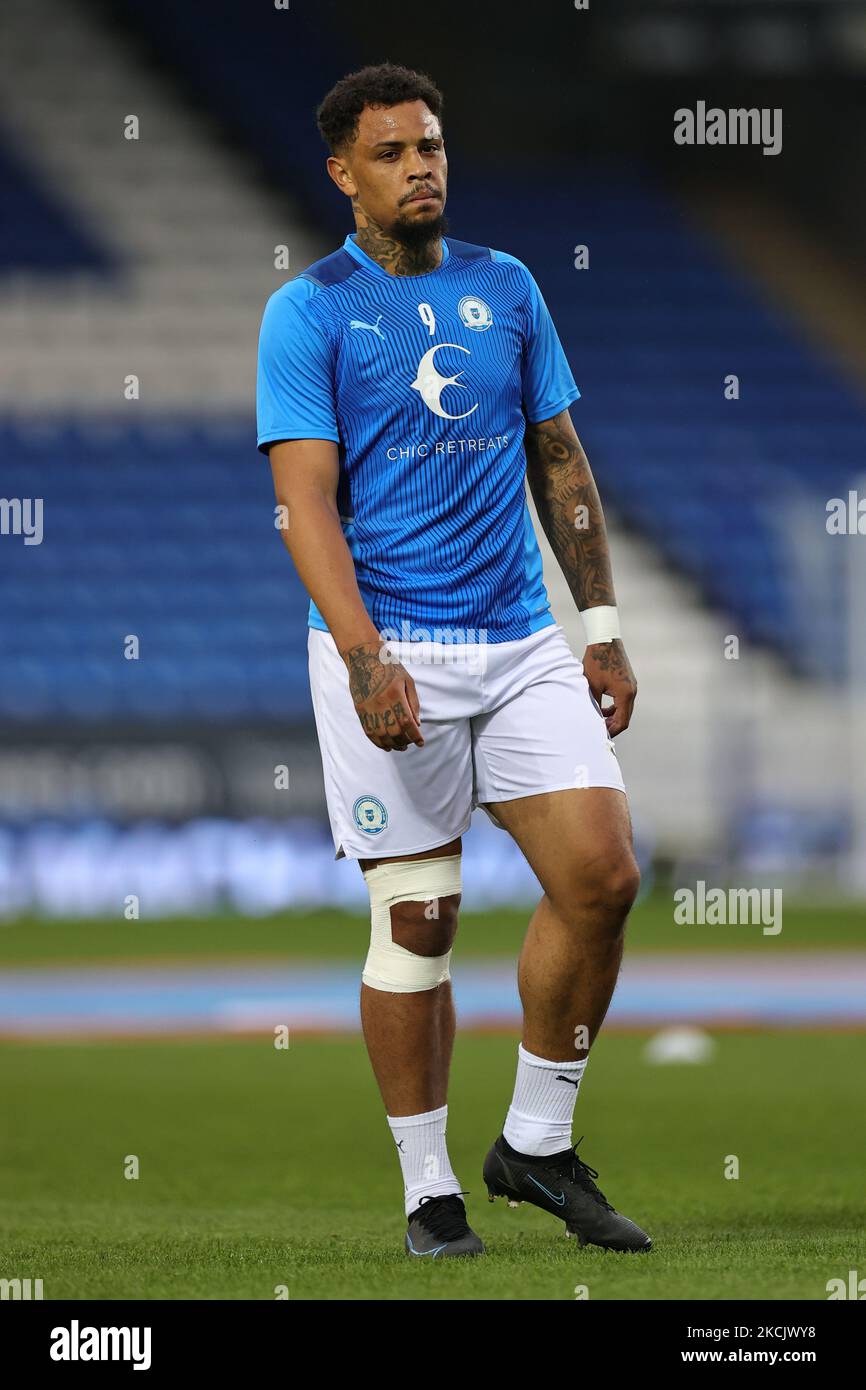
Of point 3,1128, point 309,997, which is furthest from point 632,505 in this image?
point 3,1128

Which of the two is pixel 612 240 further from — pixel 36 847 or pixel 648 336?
pixel 36 847

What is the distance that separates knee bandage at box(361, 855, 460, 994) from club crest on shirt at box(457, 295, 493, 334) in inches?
38.9

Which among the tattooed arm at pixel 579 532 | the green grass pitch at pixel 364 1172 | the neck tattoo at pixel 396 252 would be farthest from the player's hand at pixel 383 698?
the green grass pitch at pixel 364 1172

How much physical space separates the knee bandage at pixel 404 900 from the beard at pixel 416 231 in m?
1.15

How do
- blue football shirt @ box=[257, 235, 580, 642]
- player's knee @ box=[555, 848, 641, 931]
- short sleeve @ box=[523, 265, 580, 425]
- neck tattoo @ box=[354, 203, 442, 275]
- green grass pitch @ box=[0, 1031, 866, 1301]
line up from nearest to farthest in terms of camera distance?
1. green grass pitch @ box=[0, 1031, 866, 1301]
2. player's knee @ box=[555, 848, 641, 931]
3. blue football shirt @ box=[257, 235, 580, 642]
4. neck tattoo @ box=[354, 203, 442, 275]
5. short sleeve @ box=[523, 265, 580, 425]

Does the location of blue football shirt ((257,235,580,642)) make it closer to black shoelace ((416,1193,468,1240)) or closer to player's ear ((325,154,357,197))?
player's ear ((325,154,357,197))

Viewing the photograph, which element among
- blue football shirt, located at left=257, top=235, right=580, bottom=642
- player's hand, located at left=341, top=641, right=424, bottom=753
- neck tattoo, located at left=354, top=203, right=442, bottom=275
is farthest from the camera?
neck tattoo, located at left=354, top=203, right=442, bottom=275

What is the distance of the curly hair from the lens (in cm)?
365

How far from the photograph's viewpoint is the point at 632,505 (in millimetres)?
17359

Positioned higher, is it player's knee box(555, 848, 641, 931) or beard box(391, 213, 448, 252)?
beard box(391, 213, 448, 252)

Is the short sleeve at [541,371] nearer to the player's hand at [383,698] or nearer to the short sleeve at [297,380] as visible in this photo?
the short sleeve at [297,380]

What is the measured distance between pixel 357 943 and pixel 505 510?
8.24 m

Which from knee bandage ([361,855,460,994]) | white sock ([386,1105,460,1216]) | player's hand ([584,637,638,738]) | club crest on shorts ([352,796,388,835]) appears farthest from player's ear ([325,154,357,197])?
white sock ([386,1105,460,1216])

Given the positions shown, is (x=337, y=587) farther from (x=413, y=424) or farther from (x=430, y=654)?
(x=413, y=424)
